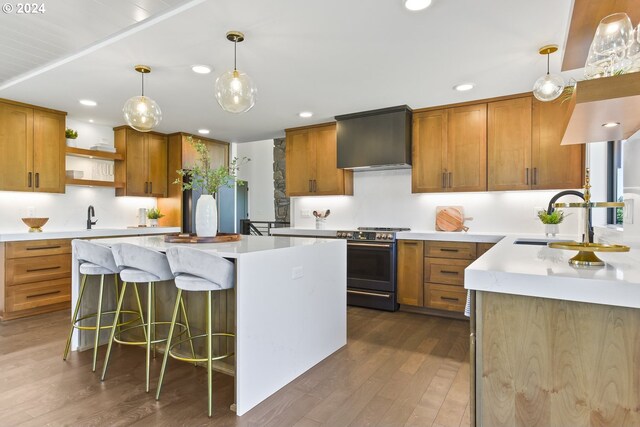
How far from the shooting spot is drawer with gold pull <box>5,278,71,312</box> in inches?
149

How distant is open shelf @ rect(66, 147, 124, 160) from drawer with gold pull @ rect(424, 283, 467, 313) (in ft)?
15.1

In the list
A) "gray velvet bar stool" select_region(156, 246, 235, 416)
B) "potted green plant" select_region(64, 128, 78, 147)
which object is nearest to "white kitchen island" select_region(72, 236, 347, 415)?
"gray velvet bar stool" select_region(156, 246, 235, 416)

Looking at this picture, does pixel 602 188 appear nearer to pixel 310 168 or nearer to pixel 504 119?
pixel 504 119

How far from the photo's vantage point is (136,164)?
5395mm

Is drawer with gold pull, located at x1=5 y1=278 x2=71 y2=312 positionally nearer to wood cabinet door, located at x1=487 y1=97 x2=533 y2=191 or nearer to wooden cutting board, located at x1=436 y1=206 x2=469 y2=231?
wooden cutting board, located at x1=436 y1=206 x2=469 y2=231

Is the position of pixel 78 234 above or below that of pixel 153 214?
below

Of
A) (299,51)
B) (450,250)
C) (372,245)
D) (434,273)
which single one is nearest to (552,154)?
(450,250)

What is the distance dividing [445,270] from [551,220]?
1.13 meters

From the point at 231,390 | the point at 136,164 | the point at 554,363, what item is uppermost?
the point at 136,164

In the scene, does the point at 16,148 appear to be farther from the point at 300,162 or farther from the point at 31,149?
the point at 300,162

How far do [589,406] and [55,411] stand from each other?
252cm

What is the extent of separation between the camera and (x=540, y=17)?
2291 mm

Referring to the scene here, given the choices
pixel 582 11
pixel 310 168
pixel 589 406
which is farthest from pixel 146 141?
pixel 589 406

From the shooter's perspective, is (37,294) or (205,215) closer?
(205,215)
